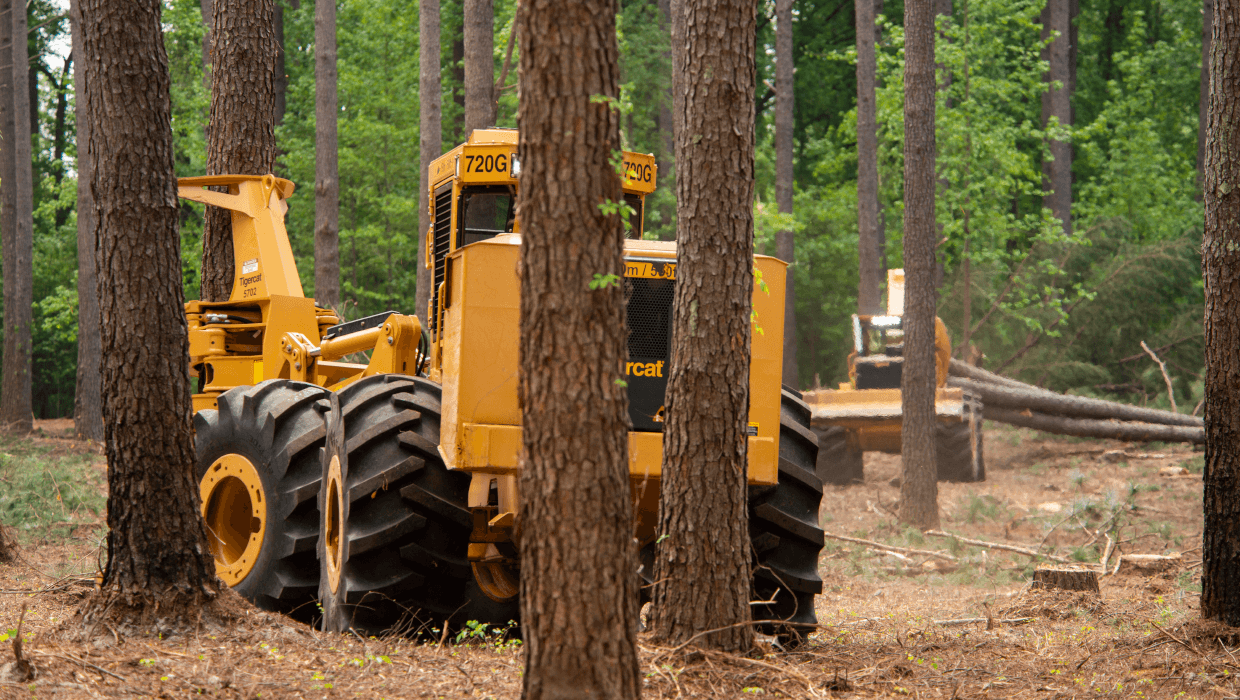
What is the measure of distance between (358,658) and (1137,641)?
14.9 ft

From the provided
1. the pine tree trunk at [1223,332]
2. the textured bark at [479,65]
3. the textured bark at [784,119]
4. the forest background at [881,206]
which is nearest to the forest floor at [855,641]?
the pine tree trunk at [1223,332]

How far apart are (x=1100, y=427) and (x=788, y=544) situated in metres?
13.7

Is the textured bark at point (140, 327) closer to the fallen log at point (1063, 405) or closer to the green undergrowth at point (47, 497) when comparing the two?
the green undergrowth at point (47, 497)

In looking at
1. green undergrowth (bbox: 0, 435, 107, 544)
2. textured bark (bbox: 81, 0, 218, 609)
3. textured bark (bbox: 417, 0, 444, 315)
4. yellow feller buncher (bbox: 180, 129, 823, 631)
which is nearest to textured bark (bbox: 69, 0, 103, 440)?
green undergrowth (bbox: 0, 435, 107, 544)

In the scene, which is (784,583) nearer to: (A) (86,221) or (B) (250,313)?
(B) (250,313)

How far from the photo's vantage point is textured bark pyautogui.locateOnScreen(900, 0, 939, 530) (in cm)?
1311

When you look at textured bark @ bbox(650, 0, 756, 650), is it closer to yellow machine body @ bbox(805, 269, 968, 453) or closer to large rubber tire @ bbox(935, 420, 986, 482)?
yellow machine body @ bbox(805, 269, 968, 453)

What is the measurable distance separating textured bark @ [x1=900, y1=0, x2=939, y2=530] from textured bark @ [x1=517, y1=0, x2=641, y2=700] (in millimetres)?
9386

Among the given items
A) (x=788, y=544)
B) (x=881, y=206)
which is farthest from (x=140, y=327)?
(x=881, y=206)

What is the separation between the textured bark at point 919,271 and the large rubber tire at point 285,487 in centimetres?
814

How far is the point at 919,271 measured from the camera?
13305mm

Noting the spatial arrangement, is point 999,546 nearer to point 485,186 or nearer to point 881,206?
point 485,186

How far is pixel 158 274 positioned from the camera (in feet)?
19.1

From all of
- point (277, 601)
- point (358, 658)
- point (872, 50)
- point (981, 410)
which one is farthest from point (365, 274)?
point (358, 658)
